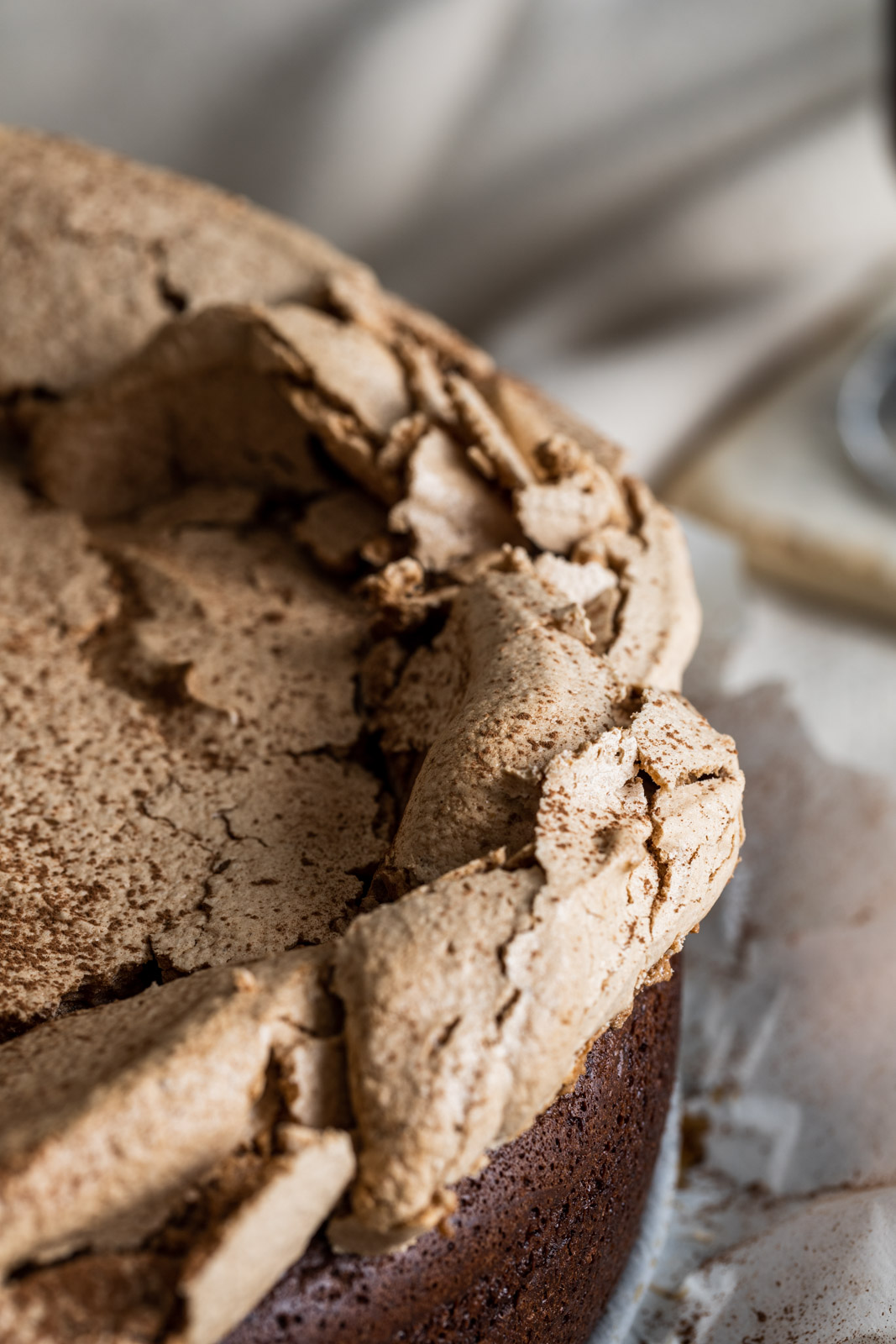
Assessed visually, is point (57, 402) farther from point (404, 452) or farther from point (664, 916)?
point (664, 916)

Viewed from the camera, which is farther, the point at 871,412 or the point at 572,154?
the point at 572,154

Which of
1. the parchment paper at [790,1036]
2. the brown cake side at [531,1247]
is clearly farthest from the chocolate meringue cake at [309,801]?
the parchment paper at [790,1036]

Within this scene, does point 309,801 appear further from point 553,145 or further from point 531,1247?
point 553,145

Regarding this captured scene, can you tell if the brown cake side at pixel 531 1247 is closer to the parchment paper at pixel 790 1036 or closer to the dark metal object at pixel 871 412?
the parchment paper at pixel 790 1036

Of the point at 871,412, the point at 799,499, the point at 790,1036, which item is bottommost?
the point at 790,1036

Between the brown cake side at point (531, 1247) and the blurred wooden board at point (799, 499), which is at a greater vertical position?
the blurred wooden board at point (799, 499)

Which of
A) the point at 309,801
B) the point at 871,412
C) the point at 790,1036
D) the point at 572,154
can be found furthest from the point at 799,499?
the point at 309,801

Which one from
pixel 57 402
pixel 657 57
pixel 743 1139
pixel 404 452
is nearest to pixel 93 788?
pixel 404 452
